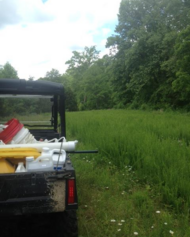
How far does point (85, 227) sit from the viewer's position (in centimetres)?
301

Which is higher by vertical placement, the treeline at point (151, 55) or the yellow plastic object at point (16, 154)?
the treeline at point (151, 55)

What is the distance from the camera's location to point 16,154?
2.42m

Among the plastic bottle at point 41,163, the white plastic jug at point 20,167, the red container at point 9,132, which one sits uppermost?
the red container at point 9,132

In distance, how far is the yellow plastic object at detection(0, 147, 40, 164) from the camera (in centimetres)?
240

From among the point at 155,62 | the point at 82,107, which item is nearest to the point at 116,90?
the point at 155,62

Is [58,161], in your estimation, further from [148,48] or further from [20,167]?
[148,48]

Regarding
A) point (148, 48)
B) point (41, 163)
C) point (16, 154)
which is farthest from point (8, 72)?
point (41, 163)

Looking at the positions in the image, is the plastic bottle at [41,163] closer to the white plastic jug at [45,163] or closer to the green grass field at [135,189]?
the white plastic jug at [45,163]

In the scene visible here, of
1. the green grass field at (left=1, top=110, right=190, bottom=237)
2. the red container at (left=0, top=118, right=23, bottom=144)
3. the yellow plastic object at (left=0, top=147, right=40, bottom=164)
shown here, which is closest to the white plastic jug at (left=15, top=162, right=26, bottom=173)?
the yellow plastic object at (left=0, top=147, right=40, bottom=164)

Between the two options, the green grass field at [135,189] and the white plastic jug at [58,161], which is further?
the green grass field at [135,189]

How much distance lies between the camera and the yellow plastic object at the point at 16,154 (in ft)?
7.88

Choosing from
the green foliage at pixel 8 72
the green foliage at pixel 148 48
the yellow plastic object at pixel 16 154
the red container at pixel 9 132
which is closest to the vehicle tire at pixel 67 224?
the yellow plastic object at pixel 16 154

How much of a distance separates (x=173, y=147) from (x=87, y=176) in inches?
Result: 72.7

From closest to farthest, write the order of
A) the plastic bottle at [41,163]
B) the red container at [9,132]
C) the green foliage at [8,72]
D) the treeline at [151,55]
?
the plastic bottle at [41,163] → the red container at [9,132] → the treeline at [151,55] → the green foliage at [8,72]
